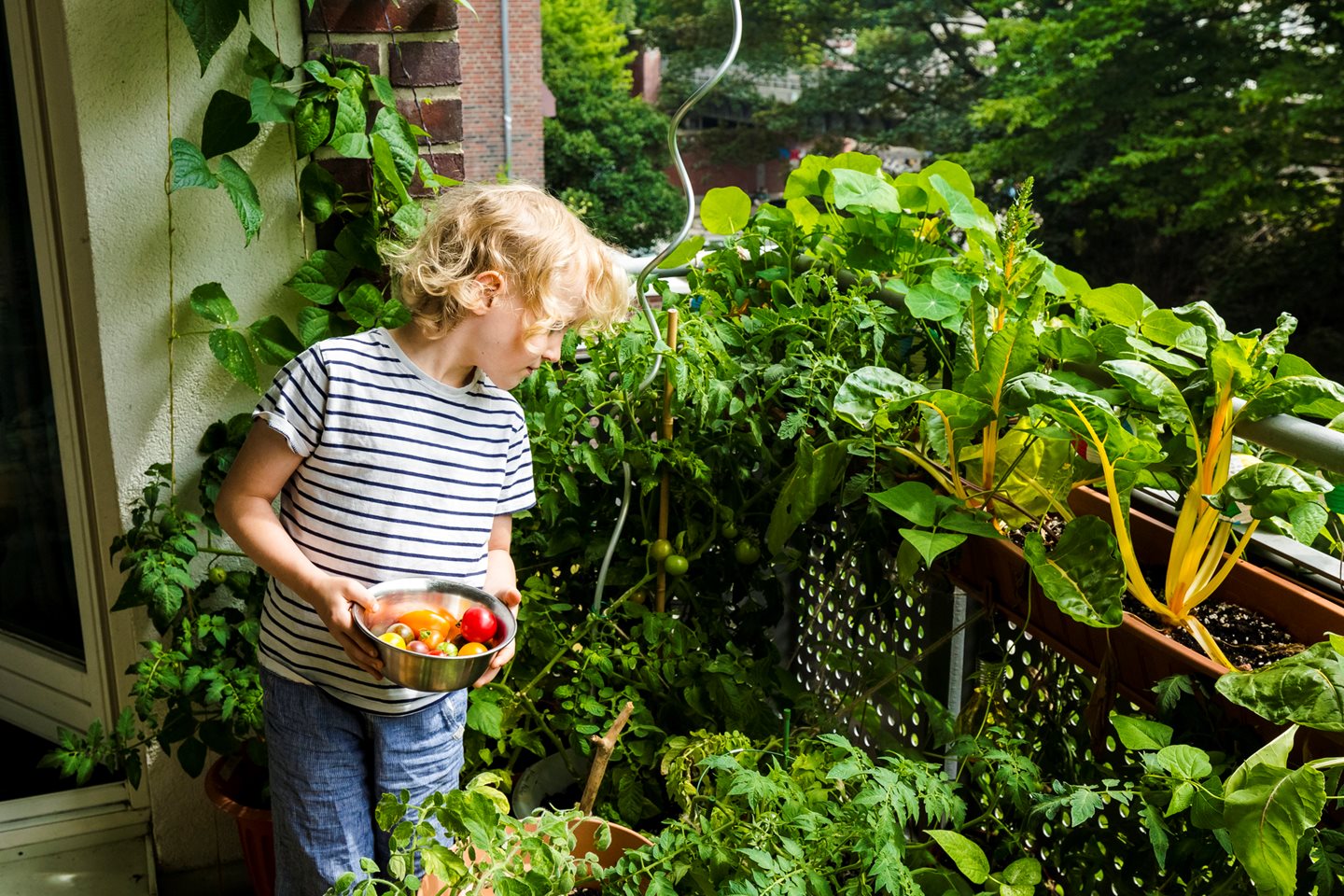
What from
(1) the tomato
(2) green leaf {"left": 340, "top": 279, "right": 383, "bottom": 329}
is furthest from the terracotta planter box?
(2) green leaf {"left": 340, "top": 279, "right": 383, "bottom": 329}

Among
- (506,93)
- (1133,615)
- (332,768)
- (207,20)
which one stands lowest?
(506,93)

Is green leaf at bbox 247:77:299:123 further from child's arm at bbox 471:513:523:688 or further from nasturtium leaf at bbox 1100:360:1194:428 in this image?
nasturtium leaf at bbox 1100:360:1194:428

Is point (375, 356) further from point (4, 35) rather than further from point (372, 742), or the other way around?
point (4, 35)

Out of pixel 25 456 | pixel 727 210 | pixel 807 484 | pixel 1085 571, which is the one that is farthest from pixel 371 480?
pixel 25 456

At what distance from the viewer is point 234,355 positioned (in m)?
1.60

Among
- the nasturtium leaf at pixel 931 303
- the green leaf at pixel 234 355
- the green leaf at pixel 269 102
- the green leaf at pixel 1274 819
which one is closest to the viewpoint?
the green leaf at pixel 1274 819

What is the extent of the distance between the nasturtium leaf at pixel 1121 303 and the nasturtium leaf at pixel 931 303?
16 cm

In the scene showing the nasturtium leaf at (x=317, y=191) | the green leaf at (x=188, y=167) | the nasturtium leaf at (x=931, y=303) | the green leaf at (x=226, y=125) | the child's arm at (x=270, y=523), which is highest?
the green leaf at (x=226, y=125)

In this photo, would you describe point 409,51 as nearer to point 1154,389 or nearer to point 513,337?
point 513,337

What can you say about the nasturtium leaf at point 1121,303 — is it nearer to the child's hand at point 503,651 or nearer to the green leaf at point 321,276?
the child's hand at point 503,651

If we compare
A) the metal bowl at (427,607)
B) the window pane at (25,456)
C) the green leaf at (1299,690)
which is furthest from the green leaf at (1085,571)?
the window pane at (25,456)

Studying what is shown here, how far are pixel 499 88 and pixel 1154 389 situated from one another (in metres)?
20.8

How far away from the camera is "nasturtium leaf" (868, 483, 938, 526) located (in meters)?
1.26

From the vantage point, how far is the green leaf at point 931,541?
3.95 ft
